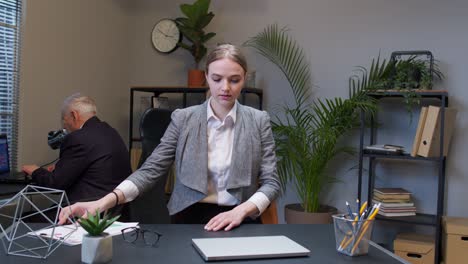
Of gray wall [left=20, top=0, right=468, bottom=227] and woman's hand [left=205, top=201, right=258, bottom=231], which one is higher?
gray wall [left=20, top=0, right=468, bottom=227]

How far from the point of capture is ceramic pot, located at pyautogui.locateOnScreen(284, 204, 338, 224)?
3518mm

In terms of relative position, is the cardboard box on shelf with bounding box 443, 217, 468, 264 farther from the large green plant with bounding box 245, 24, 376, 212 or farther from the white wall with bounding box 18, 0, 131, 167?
the white wall with bounding box 18, 0, 131, 167

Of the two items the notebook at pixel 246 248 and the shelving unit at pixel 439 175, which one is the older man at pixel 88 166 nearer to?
the notebook at pixel 246 248

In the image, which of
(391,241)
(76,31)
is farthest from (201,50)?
(391,241)

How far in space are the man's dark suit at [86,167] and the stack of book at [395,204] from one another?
1994mm

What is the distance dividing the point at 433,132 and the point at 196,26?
6.70 feet

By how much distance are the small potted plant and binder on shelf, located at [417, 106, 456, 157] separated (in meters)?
2.77

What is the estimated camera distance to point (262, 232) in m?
1.41

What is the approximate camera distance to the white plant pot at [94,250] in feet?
3.50

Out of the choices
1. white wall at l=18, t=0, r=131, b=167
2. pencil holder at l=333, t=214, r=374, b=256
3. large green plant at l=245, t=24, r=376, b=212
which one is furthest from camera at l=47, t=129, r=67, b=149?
pencil holder at l=333, t=214, r=374, b=256

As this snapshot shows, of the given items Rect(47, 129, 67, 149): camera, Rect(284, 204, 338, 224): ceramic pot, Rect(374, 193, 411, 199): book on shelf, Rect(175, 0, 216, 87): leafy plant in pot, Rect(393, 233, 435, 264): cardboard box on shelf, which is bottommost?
Rect(393, 233, 435, 264): cardboard box on shelf

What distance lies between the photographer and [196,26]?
154 inches

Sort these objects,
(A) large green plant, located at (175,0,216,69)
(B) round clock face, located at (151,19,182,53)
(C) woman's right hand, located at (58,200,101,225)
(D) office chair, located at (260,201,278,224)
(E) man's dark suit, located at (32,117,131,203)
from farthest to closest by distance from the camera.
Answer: (B) round clock face, located at (151,19,182,53)
(A) large green plant, located at (175,0,216,69)
(E) man's dark suit, located at (32,117,131,203)
(D) office chair, located at (260,201,278,224)
(C) woman's right hand, located at (58,200,101,225)

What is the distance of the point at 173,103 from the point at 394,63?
2.02m
